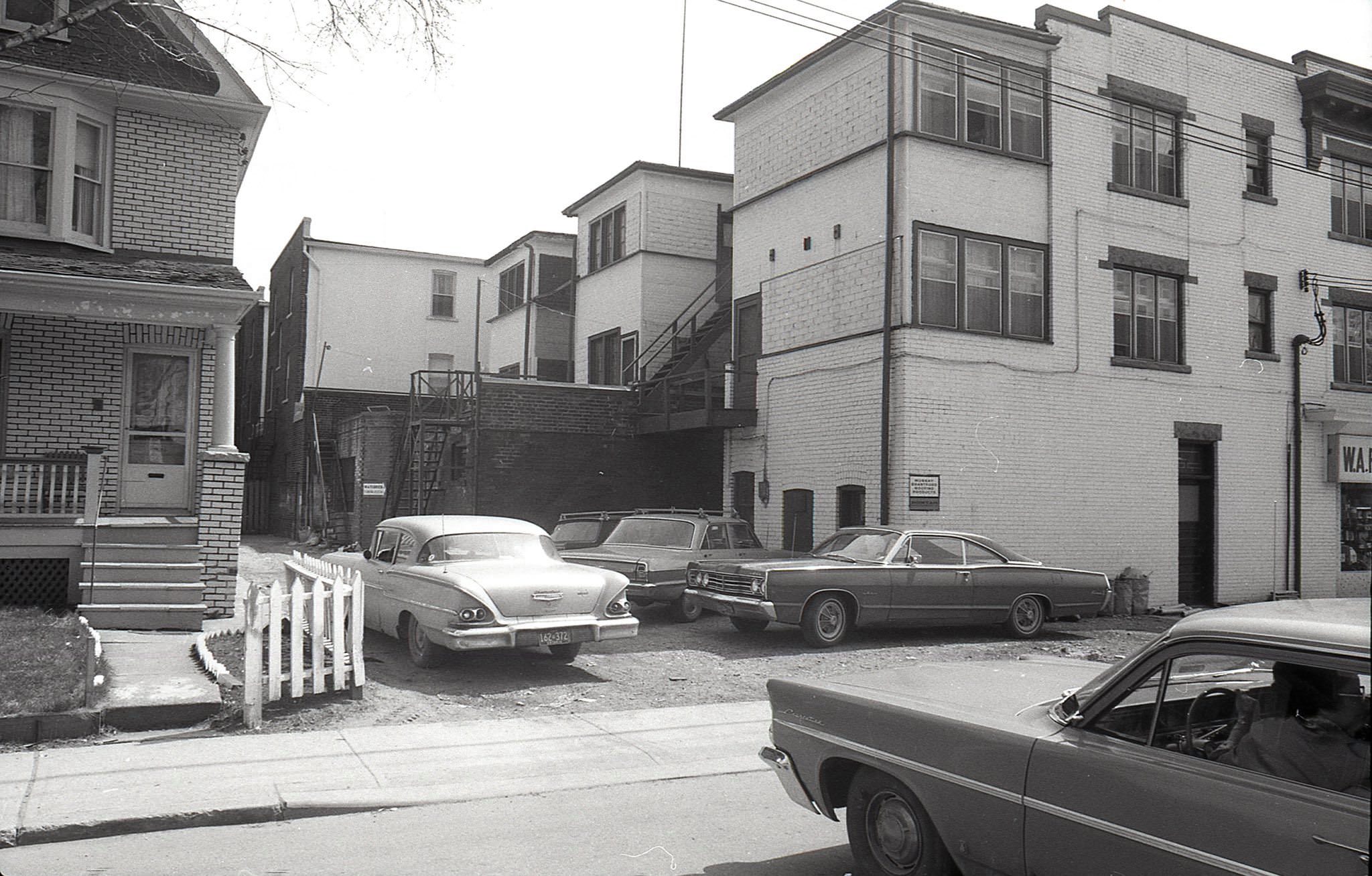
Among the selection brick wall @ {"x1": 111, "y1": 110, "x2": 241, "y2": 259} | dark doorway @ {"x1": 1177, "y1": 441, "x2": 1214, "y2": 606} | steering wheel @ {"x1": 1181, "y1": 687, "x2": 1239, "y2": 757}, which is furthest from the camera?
dark doorway @ {"x1": 1177, "y1": 441, "x2": 1214, "y2": 606}

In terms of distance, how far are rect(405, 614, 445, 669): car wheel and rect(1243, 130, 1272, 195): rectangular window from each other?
17.5m

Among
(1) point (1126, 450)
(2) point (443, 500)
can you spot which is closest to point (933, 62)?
(1) point (1126, 450)

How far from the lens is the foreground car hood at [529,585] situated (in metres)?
10.3

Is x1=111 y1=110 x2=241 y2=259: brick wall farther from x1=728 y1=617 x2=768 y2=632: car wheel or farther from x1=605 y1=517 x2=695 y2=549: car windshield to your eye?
x1=728 y1=617 x2=768 y2=632: car wheel

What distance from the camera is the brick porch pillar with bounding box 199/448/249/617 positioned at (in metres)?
13.1

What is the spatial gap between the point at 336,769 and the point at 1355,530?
68.1ft

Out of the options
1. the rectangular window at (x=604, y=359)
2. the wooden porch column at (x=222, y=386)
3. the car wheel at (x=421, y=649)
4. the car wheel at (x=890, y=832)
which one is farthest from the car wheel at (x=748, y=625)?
the rectangular window at (x=604, y=359)

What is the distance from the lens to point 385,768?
23.2 ft

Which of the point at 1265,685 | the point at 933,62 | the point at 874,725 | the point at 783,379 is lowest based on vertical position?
the point at 874,725

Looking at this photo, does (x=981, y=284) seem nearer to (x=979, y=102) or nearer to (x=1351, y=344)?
(x=979, y=102)

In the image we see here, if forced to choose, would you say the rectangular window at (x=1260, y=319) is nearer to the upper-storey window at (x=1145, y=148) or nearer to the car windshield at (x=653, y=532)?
the upper-storey window at (x=1145, y=148)

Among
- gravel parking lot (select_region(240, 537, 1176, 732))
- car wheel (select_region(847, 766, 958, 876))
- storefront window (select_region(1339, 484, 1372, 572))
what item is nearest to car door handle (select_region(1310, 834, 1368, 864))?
car wheel (select_region(847, 766, 958, 876))

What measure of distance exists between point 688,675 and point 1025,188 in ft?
35.9

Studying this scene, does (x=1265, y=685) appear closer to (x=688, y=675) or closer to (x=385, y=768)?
(x=385, y=768)
